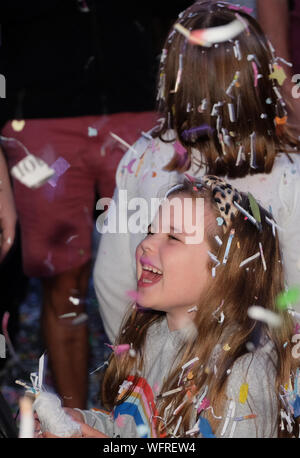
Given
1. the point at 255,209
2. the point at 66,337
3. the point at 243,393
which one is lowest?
the point at 66,337

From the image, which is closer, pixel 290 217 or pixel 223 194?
pixel 223 194

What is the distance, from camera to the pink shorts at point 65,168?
2123 millimetres

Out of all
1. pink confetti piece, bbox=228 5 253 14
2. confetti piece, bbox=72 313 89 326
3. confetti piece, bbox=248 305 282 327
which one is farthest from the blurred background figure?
confetti piece, bbox=72 313 89 326

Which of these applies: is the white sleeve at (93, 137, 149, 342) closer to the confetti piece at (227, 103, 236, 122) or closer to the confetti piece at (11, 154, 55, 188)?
the confetti piece at (227, 103, 236, 122)

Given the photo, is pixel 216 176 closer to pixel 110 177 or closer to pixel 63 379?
pixel 110 177

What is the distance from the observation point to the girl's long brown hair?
4.74 ft

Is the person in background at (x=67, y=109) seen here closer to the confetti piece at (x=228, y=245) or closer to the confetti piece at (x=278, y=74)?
the confetti piece at (x=278, y=74)

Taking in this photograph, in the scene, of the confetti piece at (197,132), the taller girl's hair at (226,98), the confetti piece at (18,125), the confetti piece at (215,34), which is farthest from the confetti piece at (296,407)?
the confetti piece at (18,125)

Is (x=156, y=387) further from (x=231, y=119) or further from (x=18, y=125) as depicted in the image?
(x=18, y=125)

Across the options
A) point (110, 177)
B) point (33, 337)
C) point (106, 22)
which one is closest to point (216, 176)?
point (110, 177)

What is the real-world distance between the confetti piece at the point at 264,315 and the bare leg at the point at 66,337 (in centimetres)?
72

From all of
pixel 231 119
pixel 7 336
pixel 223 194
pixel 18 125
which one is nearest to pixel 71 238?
pixel 18 125

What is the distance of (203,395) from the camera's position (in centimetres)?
144

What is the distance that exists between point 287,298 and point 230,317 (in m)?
0.16
